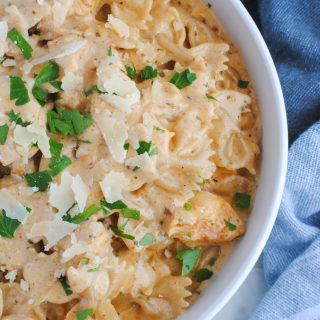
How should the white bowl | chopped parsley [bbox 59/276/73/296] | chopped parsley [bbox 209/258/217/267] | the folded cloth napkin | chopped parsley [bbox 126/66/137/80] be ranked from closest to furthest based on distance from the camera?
chopped parsley [bbox 59/276/73/296] → chopped parsley [bbox 126/66/137/80] → the white bowl → chopped parsley [bbox 209/258/217/267] → the folded cloth napkin

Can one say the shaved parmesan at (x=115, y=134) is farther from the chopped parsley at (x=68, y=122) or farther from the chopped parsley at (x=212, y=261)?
the chopped parsley at (x=212, y=261)

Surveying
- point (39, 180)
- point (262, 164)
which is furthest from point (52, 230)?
point (262, 164)

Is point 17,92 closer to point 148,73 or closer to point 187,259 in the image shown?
point 148,73

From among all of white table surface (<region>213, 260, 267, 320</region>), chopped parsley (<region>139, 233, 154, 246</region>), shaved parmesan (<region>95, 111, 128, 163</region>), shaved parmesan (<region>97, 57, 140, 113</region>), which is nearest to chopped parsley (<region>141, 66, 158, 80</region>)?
shaved parmesan (<region>97, 57, 140, 113</region>)

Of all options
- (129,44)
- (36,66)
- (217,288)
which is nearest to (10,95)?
(36,66)

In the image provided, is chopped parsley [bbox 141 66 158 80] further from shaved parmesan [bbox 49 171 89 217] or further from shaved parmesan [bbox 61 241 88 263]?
shaved parmesan [bbox 61 241 88 263]

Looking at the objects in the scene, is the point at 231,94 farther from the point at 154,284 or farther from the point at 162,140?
the point at 154,284
